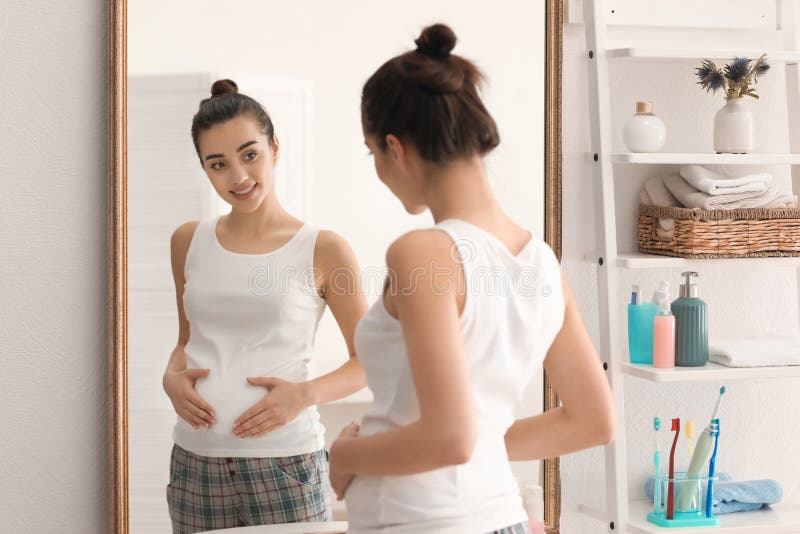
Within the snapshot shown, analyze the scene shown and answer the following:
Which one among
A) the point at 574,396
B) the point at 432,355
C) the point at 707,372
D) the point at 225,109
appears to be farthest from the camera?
the point at 707,372

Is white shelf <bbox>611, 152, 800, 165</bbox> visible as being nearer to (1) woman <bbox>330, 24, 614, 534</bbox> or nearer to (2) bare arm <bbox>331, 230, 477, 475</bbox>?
(1) woman <bbox>330, 24, 614, 534</bbox>

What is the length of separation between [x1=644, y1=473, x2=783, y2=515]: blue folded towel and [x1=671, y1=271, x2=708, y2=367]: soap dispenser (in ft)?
0.96

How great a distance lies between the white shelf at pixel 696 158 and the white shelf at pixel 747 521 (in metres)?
0.67

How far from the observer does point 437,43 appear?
955 millimetres

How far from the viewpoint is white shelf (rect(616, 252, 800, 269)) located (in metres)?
1.66

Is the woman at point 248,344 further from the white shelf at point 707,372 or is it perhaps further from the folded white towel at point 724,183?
the folded white towel at point 724,183

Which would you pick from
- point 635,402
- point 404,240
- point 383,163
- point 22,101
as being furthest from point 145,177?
point 635,402

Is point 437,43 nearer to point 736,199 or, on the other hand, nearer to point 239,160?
point 239,160

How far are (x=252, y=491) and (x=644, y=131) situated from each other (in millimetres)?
942

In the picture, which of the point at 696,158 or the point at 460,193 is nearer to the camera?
the point at 460,193

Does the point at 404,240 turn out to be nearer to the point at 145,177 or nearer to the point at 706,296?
the point at 145,177

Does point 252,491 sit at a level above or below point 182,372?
below

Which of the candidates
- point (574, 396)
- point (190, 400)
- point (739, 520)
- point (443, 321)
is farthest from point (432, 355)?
point (739, 520)

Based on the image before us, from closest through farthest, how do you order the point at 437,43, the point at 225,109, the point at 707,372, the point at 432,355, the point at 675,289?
the point at 432,355
the point at 437,43
the point at 225,109
the point at 707,372
the point at 675,289
